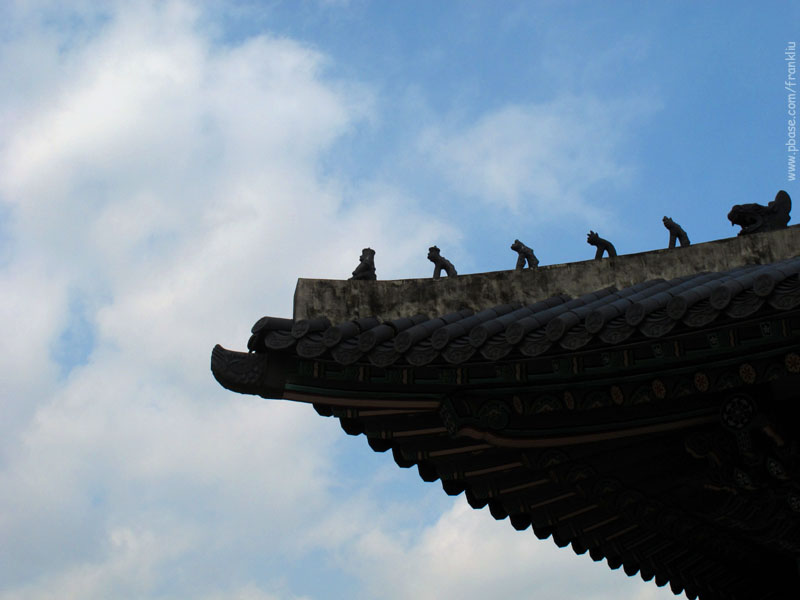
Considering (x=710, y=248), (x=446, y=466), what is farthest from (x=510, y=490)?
(x=710, y=248)

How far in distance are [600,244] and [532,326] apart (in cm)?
356

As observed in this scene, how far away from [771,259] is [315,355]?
161 inches

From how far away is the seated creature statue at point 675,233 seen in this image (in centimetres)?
931

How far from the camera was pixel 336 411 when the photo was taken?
6684mm

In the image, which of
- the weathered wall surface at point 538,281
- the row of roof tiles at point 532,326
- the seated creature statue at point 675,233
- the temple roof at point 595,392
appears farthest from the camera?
the seated creature statue at point 675,233

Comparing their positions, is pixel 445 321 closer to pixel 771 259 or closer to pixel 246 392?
pixel 246 392

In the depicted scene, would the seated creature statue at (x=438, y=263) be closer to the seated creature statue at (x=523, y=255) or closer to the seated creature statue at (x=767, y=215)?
the seated creature statue at (x=523, y=255)

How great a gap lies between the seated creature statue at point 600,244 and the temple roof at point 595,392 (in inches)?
57.2

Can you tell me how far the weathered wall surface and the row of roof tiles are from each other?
121cm

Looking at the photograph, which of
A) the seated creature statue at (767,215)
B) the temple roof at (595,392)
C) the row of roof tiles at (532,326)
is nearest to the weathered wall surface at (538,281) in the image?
the seated creature statue at (767,215)

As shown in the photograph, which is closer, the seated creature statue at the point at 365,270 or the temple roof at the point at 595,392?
the temple roof at the point at 595,392

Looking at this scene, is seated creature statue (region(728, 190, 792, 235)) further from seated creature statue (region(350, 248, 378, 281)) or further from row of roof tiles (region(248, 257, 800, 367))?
seated creature statue (region(350, 248, 378, 281))

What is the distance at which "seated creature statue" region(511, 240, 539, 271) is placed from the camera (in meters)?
9.68

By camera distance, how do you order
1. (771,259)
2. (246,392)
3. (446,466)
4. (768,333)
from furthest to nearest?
(771,259) → (446,466) → (246,392) → (768,333)
